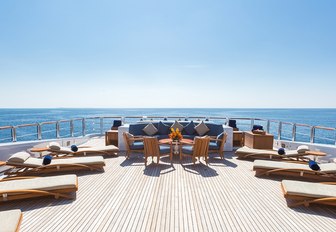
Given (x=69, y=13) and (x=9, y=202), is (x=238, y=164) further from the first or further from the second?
(x=69, y=13)

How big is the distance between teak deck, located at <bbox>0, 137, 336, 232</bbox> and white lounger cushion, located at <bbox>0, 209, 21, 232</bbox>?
0.28 metres

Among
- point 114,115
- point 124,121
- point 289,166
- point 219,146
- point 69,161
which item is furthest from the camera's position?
point 114,115

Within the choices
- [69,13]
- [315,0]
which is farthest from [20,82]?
[315,0]

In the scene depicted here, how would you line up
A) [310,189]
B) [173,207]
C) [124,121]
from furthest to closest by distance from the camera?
[124,121]
[310,189]
[173,207]

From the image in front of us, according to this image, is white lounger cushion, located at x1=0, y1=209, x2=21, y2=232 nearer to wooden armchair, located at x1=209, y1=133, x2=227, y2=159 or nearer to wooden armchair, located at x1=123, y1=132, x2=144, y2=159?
wooden armchair, located at x1=123, y1=132, x2=144, y2=159

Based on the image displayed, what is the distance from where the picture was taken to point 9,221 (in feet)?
5.54

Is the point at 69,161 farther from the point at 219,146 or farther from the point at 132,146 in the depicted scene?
the point at 219,146

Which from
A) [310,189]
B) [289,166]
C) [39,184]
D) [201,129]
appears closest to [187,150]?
[201,129]

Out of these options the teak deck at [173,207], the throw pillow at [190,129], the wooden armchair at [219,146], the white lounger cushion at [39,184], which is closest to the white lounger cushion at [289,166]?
the teak deck at [173,207]

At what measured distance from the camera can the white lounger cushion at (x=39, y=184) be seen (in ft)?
8.13

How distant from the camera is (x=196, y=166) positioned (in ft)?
14.3

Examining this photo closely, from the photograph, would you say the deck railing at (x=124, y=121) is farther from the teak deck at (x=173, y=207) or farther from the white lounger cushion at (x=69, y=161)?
the teak deck at (x=173, y=207)

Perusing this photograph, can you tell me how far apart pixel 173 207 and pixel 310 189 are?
2.01 meters

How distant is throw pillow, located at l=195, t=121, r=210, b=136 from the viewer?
6125 millimetres
